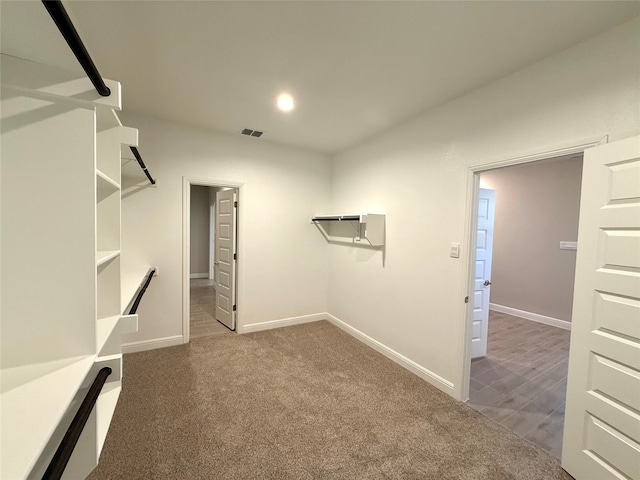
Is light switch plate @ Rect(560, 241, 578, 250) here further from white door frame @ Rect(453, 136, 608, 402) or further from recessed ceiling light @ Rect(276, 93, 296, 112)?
recessed ceiling light @ Rect(276, 93, 296, 112)

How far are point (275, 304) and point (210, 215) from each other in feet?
15.5

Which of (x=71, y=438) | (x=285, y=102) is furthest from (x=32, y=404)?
(x=285, y=102)

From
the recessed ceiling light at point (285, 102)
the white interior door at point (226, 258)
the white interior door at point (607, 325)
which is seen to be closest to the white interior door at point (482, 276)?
the white interior door at point (607, 325)

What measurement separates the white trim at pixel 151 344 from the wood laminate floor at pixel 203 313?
0.33 m

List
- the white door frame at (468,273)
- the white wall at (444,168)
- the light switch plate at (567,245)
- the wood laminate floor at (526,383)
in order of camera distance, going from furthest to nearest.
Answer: the light switch plate at (567,245), the white door frame at (468,273), the wood laminate floor at (526,383), the white wall at (444,168)

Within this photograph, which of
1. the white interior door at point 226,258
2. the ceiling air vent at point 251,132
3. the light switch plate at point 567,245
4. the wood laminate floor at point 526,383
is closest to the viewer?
the wood laminate floor at point 526,383

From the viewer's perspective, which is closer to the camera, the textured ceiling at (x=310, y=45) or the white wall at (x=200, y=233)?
the textured ceiling at (x=310, y=45)

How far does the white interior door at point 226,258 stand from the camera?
3.91m

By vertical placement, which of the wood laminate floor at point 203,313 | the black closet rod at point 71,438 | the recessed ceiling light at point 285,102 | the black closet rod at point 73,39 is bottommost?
the wood laminate floor at point 203,313

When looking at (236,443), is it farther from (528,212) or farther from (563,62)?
(528,212)

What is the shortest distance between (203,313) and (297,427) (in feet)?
10.9

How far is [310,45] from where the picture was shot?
183cm

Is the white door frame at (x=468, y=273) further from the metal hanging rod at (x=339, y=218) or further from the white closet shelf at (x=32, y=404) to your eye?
the white closet shelf at (x=32, y=404)

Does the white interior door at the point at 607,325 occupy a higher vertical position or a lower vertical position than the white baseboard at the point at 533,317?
higher
